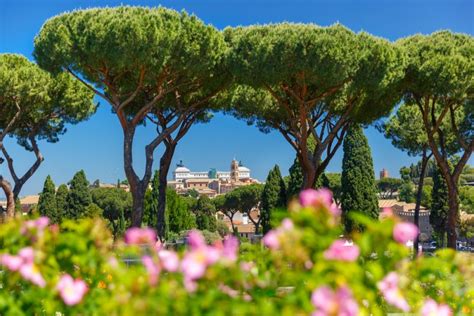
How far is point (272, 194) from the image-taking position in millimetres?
29656

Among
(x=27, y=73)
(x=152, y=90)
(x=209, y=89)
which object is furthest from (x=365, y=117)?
(x=27, y=73)

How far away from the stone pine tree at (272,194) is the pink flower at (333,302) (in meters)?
26.5

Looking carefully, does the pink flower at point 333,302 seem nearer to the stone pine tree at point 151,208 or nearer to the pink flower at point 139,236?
the pink flower at point 139,236

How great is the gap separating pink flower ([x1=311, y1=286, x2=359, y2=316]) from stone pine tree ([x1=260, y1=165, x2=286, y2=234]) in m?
26.5

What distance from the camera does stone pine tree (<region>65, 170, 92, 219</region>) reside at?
36.8 metres

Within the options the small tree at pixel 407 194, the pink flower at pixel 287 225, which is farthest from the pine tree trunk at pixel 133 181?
the small tree at pixel 407 194

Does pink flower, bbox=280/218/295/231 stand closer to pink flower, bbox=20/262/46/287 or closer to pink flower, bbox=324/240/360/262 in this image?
pink flower, bbox=324/240/360/262

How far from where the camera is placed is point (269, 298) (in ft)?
8.02

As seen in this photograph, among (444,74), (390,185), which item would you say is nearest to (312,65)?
(444,74)

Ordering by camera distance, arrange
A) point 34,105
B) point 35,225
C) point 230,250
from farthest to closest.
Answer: point 34,105, point 35,225, point 230,250

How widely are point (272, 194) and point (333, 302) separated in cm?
2805

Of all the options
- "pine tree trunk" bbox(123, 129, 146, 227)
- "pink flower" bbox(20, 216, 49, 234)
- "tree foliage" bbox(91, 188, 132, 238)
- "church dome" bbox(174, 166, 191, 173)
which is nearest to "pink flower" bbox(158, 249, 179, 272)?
"pink flower" bbox(20, 216, 49, 234)

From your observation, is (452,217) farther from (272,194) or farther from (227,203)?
(227,203)

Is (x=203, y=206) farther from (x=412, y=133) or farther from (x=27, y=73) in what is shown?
(x=27, y=73)
